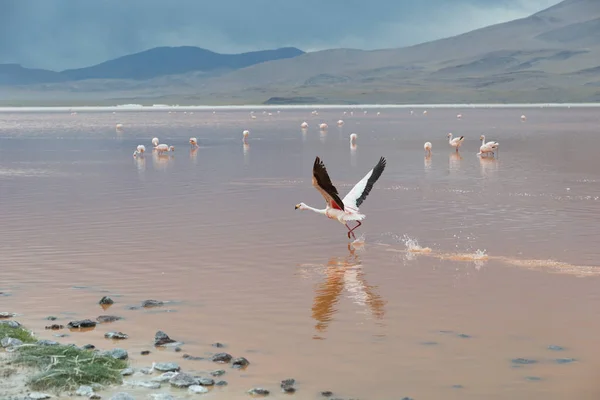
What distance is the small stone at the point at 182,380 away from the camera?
816cm

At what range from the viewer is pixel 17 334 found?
9.41 metres

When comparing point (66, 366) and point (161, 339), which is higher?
point (66, 366)

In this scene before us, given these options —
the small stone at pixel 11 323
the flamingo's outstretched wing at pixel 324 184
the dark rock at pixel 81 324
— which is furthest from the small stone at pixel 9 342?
the flamingo's outstretched wing at pixel 324 184

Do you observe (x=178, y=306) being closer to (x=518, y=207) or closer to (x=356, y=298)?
(x=356, y=298)

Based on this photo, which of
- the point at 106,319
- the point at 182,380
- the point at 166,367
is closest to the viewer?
the point at 182,380

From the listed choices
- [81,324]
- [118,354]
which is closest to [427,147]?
[81,324]

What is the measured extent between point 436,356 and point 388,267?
175 inches

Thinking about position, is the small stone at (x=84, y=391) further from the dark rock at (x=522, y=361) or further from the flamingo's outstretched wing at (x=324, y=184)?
the flamingo's outstretched wing at (x=324, y=184)

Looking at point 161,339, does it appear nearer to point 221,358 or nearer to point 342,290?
point 221,358

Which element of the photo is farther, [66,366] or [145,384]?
[66,366]

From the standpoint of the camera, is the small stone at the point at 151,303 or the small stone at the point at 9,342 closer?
the small stone at the point at 9,342

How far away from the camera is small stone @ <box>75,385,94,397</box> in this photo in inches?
311

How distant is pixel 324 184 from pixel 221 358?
5.99 metres

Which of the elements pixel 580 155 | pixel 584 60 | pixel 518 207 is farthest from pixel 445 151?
pixel 584 60
